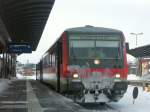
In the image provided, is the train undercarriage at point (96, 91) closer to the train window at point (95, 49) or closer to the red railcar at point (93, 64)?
the red railcar at point (93, 64)

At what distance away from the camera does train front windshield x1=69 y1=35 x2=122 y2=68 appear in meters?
20.7

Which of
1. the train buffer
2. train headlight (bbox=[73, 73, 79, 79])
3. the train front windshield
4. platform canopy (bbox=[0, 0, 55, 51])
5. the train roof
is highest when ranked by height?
platform canopy (bbox=[0, 0, 55, 51])

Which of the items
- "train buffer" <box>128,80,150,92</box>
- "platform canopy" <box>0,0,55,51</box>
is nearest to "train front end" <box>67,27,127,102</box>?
"train buffer" <box>128,80,150,92</box>

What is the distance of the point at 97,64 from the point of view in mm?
20516

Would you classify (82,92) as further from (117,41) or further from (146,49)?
(146,49)

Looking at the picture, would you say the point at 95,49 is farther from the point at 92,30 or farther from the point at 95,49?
the point at 92,30

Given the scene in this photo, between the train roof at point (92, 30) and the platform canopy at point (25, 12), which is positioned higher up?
the platform canopy at point (25, 12)

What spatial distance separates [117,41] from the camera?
21.1 m

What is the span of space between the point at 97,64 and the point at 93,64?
16 cm

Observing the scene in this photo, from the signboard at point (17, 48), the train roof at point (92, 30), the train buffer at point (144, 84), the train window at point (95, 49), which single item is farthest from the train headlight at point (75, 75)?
the signboard at point (17, 48)

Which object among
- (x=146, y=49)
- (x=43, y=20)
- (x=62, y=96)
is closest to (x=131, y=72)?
(x=43, y=20)

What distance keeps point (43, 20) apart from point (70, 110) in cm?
3248

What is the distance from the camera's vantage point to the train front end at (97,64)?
19.9 m

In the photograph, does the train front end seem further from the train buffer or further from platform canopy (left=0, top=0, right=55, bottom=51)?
platform canopy (left=0, top=0, right=55, bottom=51)
